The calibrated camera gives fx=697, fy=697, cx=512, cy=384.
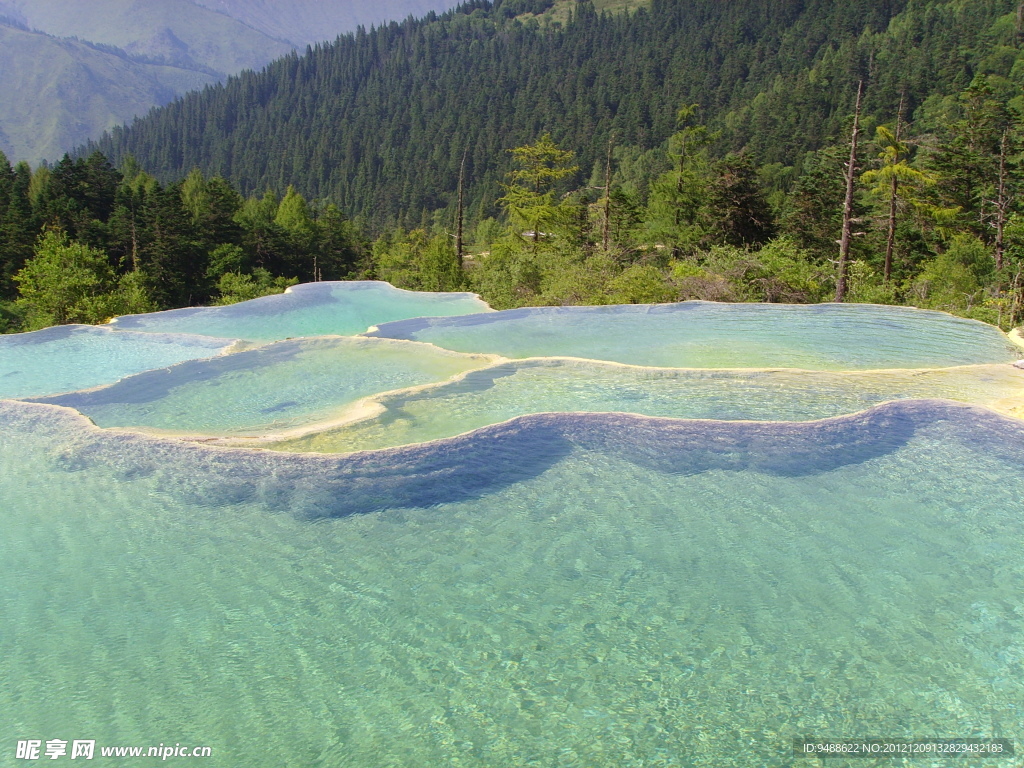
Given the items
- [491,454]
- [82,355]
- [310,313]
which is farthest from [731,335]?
[82,355]

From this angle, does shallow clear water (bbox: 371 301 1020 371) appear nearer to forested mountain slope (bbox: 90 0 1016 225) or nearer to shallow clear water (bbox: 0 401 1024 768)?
shallow clear water (bbox: 0 401 1024 768)

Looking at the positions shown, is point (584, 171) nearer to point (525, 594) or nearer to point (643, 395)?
point (643, 395)

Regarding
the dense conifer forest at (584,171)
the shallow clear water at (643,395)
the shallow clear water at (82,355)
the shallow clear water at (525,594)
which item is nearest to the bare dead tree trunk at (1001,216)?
the dense conifer forest at (584,171)

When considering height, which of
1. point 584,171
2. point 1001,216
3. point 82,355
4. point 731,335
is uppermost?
point 584,171

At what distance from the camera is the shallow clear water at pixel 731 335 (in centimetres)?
923

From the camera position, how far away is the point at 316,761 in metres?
2.98

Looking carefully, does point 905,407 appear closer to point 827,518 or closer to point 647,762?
point 827,518

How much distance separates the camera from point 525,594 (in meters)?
Result: 4.07

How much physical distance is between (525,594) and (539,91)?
103 m

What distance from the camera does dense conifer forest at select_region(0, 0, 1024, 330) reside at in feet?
61.9

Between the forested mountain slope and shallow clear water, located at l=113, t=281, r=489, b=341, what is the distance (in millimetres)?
44633

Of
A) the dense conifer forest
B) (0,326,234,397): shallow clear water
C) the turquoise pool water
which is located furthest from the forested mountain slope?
the turquoise pool water

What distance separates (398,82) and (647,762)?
4912 inches

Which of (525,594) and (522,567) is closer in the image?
(525,594)
